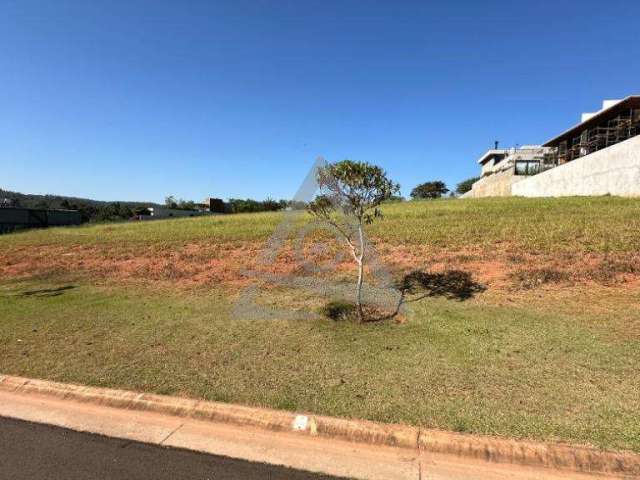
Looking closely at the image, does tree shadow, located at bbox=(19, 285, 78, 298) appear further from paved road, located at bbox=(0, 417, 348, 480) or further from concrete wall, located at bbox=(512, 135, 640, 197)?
concrete wall, located at bbox=(512, 135, 640, 197)

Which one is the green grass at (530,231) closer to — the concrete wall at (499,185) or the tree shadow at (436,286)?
the tree shadow at (436,286)

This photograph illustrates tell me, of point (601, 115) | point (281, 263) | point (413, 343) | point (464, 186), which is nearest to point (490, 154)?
point (464, 186)

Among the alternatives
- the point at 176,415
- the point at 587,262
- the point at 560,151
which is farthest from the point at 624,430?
the point at 560,151

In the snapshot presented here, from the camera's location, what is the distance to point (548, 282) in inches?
290

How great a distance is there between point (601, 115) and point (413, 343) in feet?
96.6

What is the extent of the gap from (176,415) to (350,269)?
22.2ft

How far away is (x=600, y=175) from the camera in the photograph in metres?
20.4

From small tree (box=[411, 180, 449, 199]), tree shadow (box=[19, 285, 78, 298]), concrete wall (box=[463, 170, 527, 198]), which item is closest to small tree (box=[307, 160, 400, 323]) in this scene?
tree shadow (box=[19, 285, 78, 298])

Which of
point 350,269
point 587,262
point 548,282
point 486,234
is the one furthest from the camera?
point 486,234

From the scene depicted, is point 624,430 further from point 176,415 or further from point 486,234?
point 486,234

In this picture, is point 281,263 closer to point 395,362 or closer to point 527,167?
point 395,362

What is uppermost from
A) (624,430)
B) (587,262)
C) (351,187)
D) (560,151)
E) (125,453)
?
(560,151)

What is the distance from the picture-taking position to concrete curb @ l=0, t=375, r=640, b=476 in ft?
8.73

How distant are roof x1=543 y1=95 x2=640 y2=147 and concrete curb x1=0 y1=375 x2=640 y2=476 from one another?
2842 cm
